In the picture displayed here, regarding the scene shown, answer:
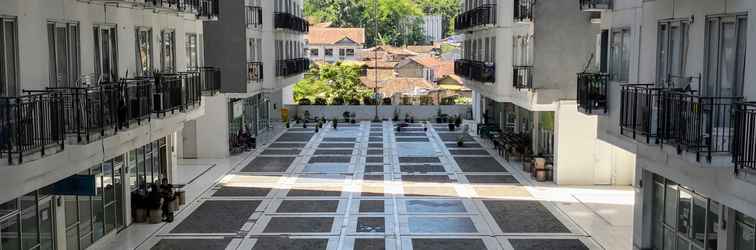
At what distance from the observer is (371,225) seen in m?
21.9

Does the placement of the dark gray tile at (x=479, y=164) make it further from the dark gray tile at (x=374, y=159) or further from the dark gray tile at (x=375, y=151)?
the dark gray tile at (x=375, y=151)

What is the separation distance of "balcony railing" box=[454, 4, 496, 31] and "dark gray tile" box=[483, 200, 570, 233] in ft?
36.1

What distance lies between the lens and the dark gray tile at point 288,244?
19.4 m

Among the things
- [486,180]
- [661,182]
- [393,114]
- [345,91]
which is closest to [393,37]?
[345,91]

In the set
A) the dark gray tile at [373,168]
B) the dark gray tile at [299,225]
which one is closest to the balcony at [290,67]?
the dark gray tile at [373,168]

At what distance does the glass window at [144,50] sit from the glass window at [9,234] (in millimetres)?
6751

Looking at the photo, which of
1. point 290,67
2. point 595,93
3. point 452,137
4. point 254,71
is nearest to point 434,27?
point 290,67

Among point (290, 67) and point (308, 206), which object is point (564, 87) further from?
point (290, 67)

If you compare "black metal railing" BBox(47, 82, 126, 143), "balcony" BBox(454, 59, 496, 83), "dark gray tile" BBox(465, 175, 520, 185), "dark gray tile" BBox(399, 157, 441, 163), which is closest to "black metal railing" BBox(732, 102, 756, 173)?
"black metal railing" BBox(47, 82, 126, 143)

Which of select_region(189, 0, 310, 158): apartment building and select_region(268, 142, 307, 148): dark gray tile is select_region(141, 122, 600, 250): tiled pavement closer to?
select_region(189, 0, 310, 158): apartment building

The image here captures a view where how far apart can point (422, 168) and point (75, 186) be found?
18.2m

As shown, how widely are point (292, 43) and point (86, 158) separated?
109ft

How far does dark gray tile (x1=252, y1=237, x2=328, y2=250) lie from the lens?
19.4 m

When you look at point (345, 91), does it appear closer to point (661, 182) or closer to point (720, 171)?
point (661, 182)
